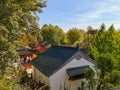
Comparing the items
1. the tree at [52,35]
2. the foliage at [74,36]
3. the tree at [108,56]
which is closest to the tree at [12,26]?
the tree at [108,56]

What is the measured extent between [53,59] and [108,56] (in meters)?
7.56

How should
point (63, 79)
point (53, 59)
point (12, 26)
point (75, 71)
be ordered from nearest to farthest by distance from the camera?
1. point (12, 26)
2. point (63, 79)
3. point (75, 71)
4. point (53, 59)

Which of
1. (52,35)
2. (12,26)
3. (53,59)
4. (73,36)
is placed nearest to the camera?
(12,26)

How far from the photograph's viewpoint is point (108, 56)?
50.2 ft

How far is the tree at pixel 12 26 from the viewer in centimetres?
1041

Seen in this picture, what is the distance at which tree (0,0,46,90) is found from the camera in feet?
34.1

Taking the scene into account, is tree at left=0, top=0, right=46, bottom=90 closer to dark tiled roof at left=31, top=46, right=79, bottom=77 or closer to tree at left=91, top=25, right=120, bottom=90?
tree at left=91, top=25, right=120, bottom=90

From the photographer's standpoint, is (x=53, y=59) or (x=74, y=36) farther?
(x=74, y=36)

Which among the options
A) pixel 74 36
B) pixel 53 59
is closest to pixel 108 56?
pixel 53 59

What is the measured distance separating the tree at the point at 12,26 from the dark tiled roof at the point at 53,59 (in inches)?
275

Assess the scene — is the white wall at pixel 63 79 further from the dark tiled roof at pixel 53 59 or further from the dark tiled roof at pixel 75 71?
the dark tiled roof at pixel 53 59

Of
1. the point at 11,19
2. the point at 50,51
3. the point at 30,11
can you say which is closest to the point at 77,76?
the point at 50,51

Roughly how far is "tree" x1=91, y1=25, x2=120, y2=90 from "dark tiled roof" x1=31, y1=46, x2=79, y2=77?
4.12m

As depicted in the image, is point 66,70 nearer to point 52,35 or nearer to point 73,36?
point 73,36
